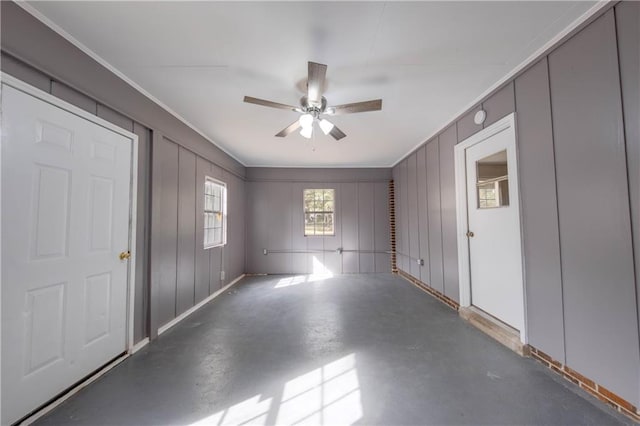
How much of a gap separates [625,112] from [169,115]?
4.11 metres

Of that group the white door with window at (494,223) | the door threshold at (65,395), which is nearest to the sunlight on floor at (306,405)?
the door threshold at (65,395)

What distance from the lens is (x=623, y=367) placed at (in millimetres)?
1538

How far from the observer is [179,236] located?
10.6ft

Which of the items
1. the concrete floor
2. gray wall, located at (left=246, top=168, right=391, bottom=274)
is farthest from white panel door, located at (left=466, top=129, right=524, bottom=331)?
gray wall, located at (left=246, top=168, right=391, bottom=274)

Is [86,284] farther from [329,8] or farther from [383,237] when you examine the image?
[383,237]

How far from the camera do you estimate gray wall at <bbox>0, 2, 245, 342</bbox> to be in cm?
156

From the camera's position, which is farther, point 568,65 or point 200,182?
point 200,182

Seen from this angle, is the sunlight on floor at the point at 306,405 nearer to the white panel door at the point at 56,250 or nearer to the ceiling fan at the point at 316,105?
the white panel door at the point at 56,250

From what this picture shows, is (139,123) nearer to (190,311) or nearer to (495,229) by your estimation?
(190,311)

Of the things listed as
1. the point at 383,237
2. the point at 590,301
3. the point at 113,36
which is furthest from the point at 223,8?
the point at 383,237

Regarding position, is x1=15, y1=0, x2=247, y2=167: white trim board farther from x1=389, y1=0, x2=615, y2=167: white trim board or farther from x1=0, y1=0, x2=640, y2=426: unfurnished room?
x1=389, y1=0, x2=615, y2=167: white trim board

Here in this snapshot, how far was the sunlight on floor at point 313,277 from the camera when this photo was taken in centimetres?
508

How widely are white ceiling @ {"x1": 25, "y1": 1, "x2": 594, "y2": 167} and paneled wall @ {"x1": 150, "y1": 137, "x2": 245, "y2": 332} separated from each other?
0.72 m

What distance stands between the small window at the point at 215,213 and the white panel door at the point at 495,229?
4004 millimetres
